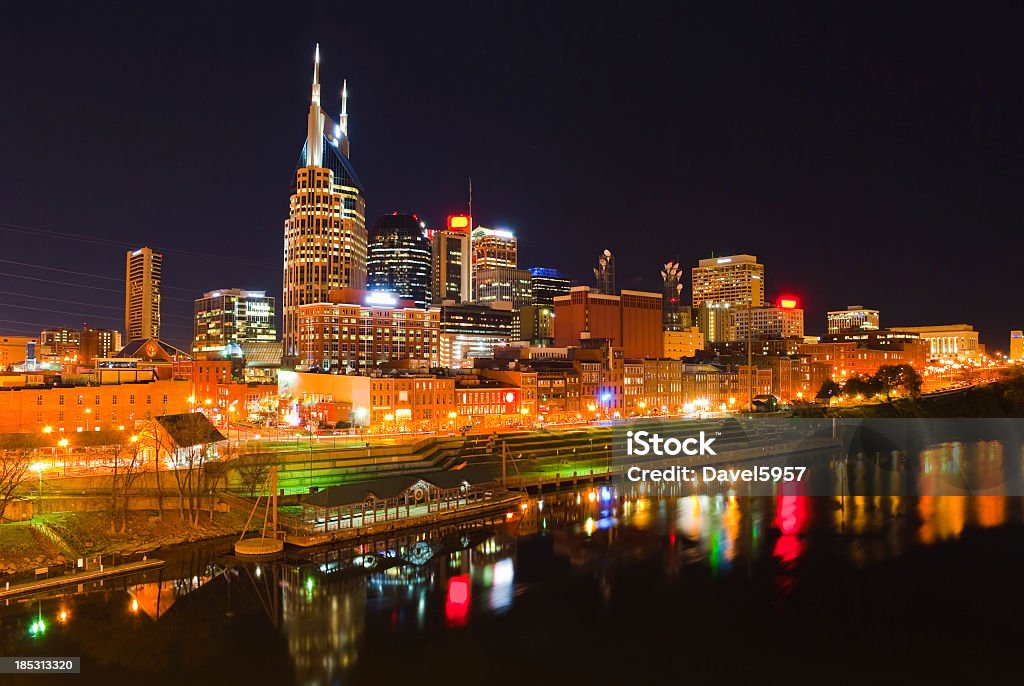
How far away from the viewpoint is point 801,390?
84750 millimetres

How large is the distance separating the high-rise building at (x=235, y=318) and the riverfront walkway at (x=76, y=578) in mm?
95560

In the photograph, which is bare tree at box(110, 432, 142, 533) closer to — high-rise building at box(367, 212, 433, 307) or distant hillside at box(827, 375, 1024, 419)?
distant hillside at box(827, 375, 1024, 419)

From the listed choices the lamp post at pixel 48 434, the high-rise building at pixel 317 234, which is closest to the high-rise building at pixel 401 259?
the high-rise building at pixel 317 234

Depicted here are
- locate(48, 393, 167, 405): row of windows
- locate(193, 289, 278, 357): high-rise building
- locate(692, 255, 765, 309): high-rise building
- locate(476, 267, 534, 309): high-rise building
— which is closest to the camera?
locate(48, 393, 167, 405): row of windows

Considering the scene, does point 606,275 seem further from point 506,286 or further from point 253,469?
point 253,469

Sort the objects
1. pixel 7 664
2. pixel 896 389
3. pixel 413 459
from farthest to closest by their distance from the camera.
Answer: pixel 896 389
pixel 413 459
pixel 7 664

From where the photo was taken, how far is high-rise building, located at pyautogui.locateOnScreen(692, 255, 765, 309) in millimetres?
172725

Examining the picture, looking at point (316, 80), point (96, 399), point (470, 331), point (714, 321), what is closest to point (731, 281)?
point (714, 321)

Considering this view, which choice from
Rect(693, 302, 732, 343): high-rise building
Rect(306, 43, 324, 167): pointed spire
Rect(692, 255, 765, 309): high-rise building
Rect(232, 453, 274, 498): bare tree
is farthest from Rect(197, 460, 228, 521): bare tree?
Rect(692, 255, 765, 309): high-rise building

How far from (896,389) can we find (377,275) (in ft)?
299

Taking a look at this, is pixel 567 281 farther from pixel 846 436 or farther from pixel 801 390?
pixel 846 436

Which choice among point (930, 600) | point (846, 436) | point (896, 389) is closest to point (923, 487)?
point (846, 436)

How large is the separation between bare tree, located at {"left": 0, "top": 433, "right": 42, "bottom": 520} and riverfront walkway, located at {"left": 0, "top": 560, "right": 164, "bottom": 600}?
11.5 ft

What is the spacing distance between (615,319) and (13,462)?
90.9 meters
